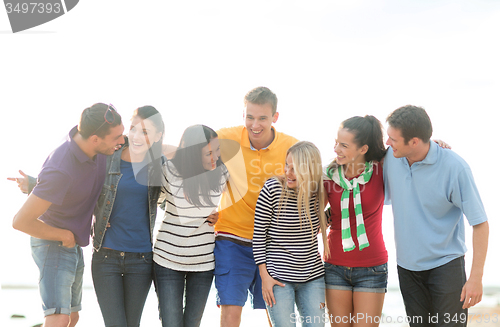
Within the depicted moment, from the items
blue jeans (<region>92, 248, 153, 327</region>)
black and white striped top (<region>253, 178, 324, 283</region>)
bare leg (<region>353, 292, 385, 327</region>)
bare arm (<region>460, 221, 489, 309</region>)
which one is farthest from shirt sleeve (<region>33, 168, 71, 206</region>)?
bare arm (<region>460, 221, 489, 309</region>)

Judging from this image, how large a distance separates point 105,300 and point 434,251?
7.23 ft

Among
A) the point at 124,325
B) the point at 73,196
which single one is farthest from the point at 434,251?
the point at 73,196

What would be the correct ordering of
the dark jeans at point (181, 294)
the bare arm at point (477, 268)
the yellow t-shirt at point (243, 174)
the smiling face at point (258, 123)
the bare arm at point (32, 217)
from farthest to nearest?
the smiling face at point (258, 123)
the yellow t-shirt at point (243, 174)
the dark jeans at point (181, 294)
the bare arm at point (477, 268)
the bare arm at point (32, 217)

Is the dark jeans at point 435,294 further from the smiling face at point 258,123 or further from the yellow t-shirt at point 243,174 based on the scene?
the smiling face at point 258,123

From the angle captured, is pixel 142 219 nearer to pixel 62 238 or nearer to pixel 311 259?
pixel 62 238

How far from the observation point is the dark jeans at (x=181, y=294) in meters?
2.71

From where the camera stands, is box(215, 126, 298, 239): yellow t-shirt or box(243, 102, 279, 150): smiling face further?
box(243, 102, 279, 150): smiling face

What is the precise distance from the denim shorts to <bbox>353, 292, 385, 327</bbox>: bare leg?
38 mm

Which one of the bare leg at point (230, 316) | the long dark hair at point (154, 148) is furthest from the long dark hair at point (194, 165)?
the bare leg at point (230, 316)

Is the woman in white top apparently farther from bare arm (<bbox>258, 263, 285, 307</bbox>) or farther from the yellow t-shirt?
bare arm (<bbox>258, 263, 285, 307</bbox>)

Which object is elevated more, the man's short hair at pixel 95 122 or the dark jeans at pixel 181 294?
the man's short hair at pixel 95 122

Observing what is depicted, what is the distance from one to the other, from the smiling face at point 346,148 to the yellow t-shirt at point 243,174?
1.58ft

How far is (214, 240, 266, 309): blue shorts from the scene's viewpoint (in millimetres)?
2773

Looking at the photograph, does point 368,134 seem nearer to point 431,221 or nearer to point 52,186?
point 431,221
